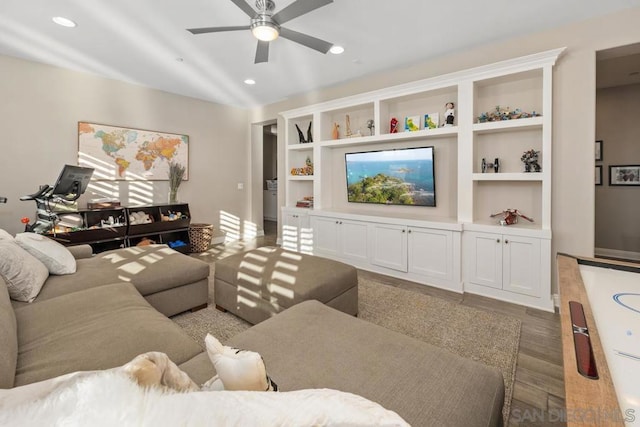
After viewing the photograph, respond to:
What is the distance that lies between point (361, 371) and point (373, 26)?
2.98m

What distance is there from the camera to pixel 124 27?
294 centimetres

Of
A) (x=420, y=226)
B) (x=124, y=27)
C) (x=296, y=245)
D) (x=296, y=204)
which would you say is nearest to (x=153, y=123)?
(x=124, y=27)

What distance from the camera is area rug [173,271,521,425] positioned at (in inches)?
85.0

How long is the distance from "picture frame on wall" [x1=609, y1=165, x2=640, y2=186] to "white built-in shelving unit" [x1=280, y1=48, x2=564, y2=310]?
255 centimetres

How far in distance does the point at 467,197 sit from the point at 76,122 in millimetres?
5068

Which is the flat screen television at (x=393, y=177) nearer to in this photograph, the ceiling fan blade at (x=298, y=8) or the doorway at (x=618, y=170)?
the ceiling fan blade at (x=298, y=8)

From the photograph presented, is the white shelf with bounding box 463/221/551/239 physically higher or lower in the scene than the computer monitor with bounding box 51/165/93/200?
lower

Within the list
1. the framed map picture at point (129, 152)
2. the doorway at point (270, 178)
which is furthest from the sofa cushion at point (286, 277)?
the doorway at point (270, 178)

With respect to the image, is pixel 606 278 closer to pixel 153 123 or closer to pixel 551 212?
pixel 551 212

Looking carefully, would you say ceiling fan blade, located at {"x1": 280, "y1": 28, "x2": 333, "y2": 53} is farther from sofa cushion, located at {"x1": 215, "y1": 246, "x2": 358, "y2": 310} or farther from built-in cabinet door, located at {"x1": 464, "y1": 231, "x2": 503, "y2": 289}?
built-in cabinet door, located at {"x1": 464, "y1": 231, "x2": 503, "y2": 289}

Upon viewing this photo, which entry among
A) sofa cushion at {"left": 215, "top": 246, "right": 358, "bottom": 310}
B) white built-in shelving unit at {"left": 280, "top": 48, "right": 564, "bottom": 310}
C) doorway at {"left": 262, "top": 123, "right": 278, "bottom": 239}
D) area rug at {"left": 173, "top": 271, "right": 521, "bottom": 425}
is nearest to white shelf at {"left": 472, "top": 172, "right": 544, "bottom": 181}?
white built-in shelving unit at {"left": 280, "top": 48, "right": 564, "bottom": 310}

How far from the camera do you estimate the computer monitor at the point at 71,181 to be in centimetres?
321

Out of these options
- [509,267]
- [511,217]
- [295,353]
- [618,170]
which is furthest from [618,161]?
[295,353]

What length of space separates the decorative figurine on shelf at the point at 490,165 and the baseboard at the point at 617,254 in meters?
2.84
